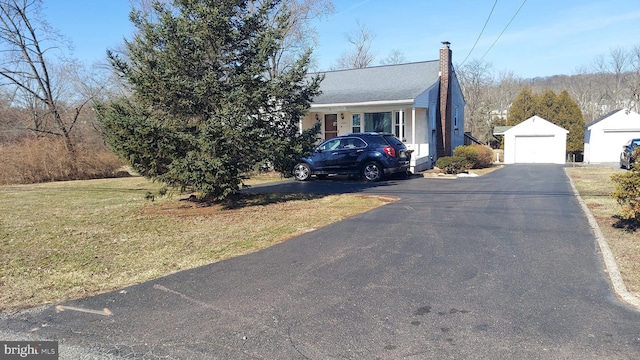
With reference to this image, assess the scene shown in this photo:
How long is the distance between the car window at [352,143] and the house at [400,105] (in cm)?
370

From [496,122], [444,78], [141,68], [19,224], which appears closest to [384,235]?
[141,68]

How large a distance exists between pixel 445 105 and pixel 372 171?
9876 mm

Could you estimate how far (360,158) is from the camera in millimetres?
15320

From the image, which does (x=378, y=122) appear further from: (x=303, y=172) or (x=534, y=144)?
(x=534, y=144)

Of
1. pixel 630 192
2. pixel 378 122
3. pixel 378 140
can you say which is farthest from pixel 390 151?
pixel 630 192

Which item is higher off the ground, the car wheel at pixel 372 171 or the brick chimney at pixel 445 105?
the brick chimney at pixel 445 105

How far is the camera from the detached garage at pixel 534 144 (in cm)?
3369

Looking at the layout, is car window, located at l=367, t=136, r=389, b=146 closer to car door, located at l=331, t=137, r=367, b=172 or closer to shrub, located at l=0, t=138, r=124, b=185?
car door, located at l=331, t=137, r=367, b=172

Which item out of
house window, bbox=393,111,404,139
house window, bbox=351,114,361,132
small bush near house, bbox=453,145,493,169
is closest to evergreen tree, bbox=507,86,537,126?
small bush near house, bbox=453,145,493,169

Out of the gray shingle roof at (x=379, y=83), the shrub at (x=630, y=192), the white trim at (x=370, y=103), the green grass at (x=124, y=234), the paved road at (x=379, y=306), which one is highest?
the gray shingle roof at (x=379, y=83)

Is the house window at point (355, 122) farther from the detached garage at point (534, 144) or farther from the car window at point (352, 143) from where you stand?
the detached garage at point (534, 144)

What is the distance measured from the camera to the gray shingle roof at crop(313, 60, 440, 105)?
793 inches

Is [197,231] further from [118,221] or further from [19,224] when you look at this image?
[19,224]

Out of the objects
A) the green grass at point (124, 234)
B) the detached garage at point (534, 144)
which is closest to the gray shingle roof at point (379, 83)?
the green grass at point (124, 234)
